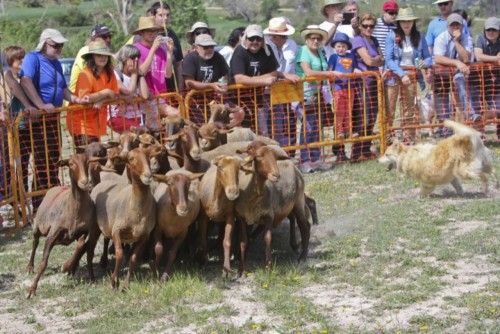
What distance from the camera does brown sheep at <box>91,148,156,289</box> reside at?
9.10 meters

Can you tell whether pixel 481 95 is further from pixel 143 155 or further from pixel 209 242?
pixel 143 155

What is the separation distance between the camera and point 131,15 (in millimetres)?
53188

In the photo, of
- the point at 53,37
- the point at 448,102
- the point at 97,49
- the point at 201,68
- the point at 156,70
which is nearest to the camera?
the point at 97,49

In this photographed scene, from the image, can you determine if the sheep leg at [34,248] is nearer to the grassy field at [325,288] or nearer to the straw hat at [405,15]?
the grassy field at [325,288]

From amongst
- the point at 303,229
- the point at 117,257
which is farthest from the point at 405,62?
the point at 117,257

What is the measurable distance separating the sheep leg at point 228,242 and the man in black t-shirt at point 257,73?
14.4 ft

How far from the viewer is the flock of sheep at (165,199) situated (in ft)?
30.5

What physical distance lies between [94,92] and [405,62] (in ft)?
16.9

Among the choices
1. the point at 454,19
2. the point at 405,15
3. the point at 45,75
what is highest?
the point at 405,15

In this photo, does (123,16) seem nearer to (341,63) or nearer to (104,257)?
(341,63)

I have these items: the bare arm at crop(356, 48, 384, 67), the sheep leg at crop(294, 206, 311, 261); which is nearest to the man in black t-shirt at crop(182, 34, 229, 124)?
the bare arm at crop(356, 48, 384, 67)

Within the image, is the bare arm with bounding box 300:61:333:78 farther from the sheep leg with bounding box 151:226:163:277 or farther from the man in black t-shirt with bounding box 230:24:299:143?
the sheep leg with bounding box 151:226:163:277

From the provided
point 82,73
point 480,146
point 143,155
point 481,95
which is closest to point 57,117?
point 82,73

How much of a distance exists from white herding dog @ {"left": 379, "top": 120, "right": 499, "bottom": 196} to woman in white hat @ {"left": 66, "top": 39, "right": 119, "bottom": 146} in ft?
12.0
